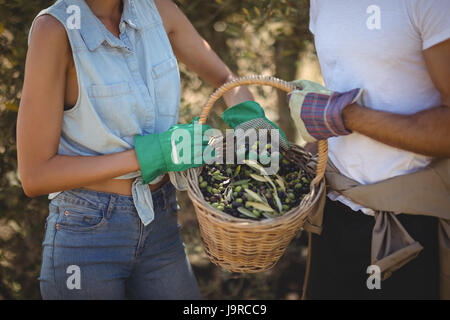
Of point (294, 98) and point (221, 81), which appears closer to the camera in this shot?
Answer: point (294, 98)

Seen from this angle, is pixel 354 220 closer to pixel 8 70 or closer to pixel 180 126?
pixel 180 126

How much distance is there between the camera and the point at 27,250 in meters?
2.59

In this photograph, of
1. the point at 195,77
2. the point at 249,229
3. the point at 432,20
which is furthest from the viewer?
the point at 195,77

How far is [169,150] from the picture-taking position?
4.55 ft

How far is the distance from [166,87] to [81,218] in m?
0.60

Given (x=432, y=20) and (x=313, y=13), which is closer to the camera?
(x=432, y=20)

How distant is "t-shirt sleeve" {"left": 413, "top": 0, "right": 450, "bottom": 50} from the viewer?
1115 mm

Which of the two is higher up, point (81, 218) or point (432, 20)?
point (432, 20)

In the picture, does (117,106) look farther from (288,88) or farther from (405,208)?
(405,208)

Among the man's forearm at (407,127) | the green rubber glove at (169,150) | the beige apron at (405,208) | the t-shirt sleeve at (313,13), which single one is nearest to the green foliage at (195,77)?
the t-shirt sleeve at (313,13)
